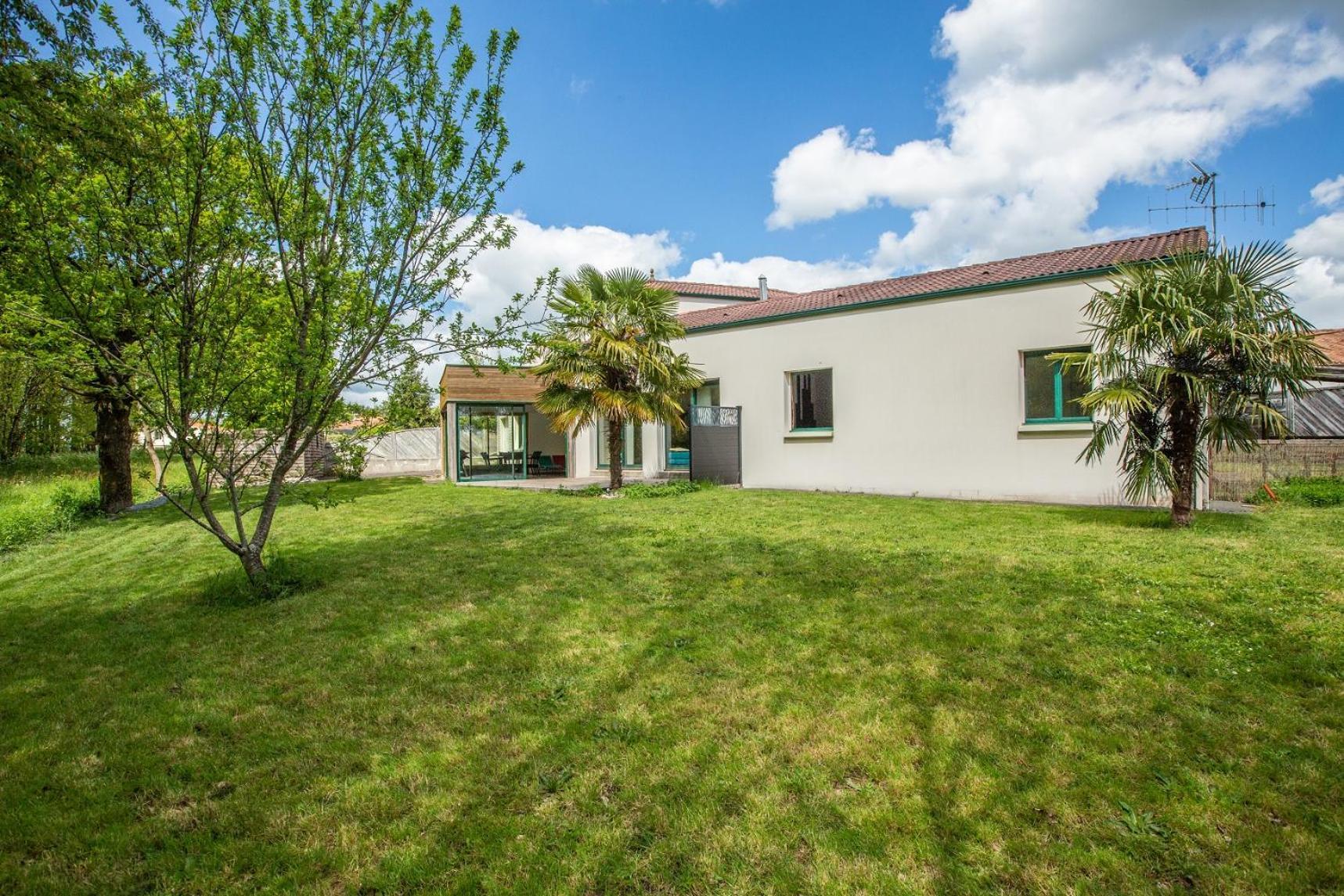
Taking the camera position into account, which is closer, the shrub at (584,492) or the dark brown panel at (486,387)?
the shrub at (584,492)

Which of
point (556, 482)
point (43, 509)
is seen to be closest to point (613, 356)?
point (556, 482)

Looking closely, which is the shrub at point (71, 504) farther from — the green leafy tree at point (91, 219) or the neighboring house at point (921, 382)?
Result: the neighboring house at point (921, 382)

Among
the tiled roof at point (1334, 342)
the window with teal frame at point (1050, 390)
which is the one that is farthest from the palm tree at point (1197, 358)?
the tiled roof at point (1334, 342)

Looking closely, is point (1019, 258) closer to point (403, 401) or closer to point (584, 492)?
point (584, 492)

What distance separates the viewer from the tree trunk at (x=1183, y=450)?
295 inches

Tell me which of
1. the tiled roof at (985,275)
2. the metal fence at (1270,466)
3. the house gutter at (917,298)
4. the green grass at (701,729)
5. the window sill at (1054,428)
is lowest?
the green grass at (701,729)

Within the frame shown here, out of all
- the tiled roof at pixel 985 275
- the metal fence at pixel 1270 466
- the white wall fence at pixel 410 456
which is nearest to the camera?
the tiled roof at pixel 985 275

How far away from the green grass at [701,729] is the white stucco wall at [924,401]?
16.2ft

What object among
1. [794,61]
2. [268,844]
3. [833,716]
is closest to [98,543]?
[268,844]

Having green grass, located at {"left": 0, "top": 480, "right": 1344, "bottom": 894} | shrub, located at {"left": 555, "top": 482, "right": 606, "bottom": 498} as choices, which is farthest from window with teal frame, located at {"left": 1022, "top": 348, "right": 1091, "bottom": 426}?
shrub, located at {"left": 555, "top": 482, "right": 606, "bottom": 498}

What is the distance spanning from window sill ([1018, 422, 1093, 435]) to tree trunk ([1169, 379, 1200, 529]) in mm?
2887

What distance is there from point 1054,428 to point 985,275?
3.25 m

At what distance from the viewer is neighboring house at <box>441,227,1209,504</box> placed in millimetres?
10773

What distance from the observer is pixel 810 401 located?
13.8 meters
